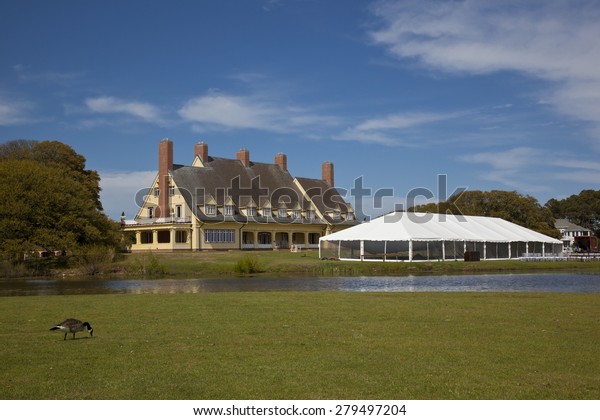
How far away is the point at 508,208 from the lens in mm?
77125

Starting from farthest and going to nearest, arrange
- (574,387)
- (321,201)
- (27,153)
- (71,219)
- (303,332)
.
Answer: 1. (321,201)
2. (27,153)
3. (71,219)
4. (303,332)
5. (574,387)

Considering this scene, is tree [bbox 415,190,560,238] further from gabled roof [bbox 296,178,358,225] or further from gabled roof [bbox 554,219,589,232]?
gabled roof [bbox 554,219,589,232]

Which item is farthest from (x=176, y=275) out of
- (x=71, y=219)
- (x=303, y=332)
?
(x=303, y=332)

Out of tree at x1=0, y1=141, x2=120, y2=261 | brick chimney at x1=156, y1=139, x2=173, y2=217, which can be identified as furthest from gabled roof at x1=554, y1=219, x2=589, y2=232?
tree at x1=0, y1=141, x2=120, y2=261

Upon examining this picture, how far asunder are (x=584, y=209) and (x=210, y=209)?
89887 mm

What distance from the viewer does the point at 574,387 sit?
735 centimetres

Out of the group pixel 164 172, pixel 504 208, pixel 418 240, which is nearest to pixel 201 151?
pixel 164 172

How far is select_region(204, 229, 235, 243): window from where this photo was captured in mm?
57219

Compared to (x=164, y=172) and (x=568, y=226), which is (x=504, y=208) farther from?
(x=568, y=226)

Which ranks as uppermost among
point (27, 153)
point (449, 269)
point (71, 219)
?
point (27, 153)

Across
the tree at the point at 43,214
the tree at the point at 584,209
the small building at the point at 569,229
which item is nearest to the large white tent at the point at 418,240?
the tree at the point at 43,214

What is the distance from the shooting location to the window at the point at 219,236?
57219mm
